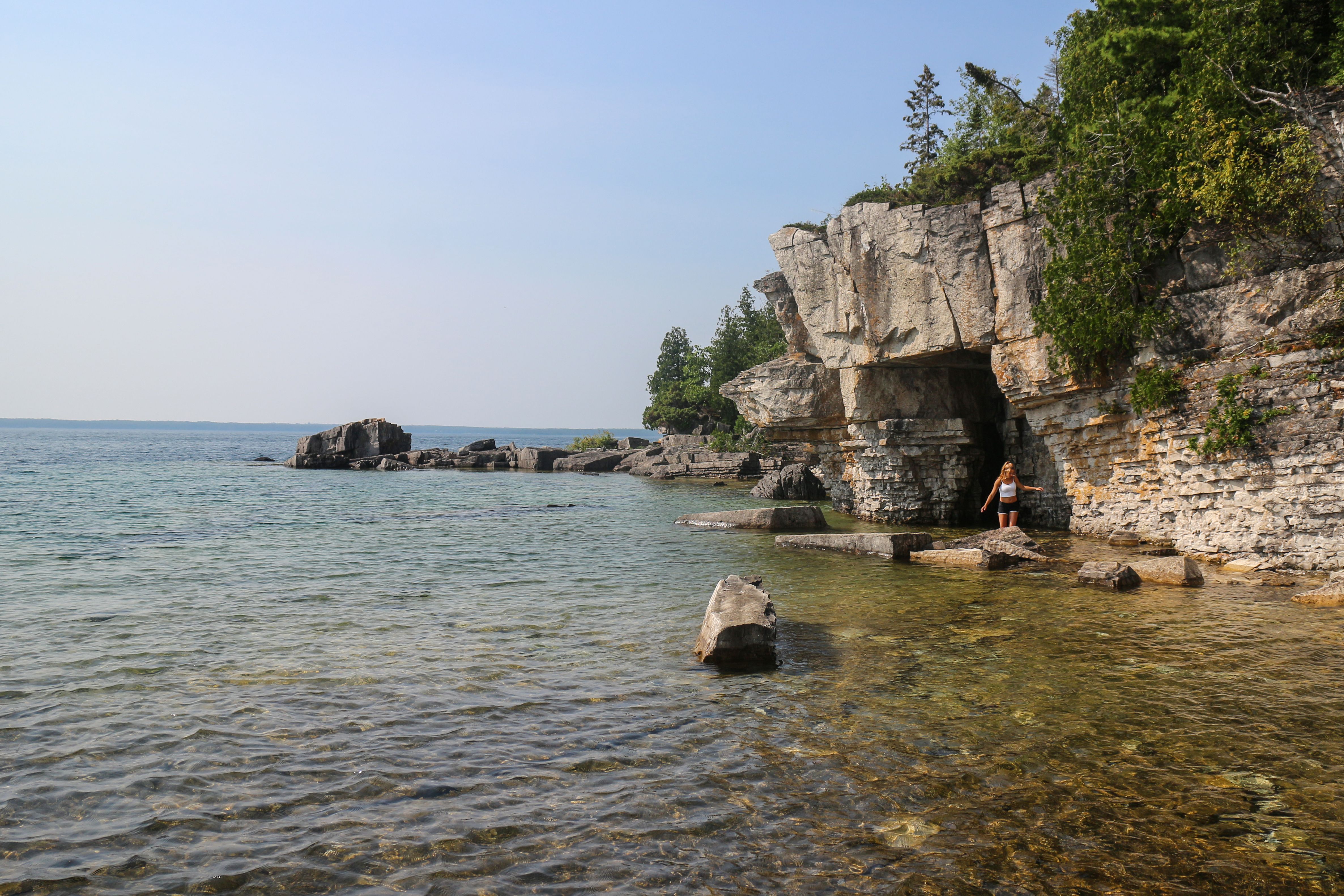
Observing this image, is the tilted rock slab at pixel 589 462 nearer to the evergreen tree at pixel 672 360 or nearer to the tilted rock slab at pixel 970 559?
the evergreen tree at pixel 672 360

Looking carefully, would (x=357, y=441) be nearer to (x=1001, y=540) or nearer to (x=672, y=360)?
(x=672, y=360)

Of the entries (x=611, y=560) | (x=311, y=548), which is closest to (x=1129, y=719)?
(x=611, y=560)

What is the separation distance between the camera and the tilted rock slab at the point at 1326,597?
12344 mm

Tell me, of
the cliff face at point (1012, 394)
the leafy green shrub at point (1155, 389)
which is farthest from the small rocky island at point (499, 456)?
the leafy green shrub at point (1155, 389)

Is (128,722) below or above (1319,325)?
below

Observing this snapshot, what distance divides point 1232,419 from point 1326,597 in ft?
14.2

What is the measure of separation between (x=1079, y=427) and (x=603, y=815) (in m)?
19.4

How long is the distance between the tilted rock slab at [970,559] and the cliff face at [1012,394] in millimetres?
3898

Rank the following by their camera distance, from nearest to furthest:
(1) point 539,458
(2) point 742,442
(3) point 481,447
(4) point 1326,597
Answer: (4) point 1326,597 < (2) point 742,442 < (1) point 539,458 < (3) point 481,447

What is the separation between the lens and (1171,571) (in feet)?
48.5

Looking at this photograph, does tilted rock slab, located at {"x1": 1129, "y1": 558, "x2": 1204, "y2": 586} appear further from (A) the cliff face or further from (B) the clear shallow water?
(A) the cliff face

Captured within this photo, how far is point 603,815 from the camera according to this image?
235 inches

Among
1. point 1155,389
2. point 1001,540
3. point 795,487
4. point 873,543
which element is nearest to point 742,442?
point 795,487

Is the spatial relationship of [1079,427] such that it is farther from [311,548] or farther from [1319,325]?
[311,548]
